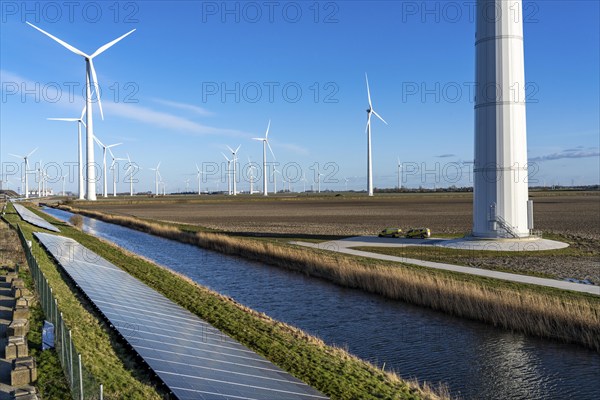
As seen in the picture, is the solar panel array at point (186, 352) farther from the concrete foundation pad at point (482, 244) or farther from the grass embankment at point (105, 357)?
the concrete foundation pad at point (482, 244)

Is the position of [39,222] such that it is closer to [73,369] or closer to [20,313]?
[20,313]

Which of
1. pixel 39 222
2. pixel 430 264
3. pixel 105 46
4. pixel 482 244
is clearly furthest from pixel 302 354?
pixel 105 46

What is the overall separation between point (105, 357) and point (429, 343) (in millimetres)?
11601

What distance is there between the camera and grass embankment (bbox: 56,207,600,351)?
20.4 meters

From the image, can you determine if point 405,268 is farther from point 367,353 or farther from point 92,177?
point 92,177

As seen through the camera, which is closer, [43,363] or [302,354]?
[43,363]

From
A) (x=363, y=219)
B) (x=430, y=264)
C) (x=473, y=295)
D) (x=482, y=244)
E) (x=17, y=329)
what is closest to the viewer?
(x=17, y=329)

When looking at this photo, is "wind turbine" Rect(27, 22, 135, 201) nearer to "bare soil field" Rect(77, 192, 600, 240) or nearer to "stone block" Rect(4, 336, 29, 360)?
"bare soil field" Rect(77, 192, 600, 240)

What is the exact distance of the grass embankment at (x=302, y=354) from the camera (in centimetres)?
1414

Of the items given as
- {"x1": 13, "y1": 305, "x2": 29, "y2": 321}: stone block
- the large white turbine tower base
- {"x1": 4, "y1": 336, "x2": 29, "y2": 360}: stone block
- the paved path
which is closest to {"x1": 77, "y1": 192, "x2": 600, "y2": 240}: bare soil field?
the paved path

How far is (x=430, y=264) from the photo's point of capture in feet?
114

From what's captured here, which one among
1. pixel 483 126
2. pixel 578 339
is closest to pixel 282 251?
pixel 483 126

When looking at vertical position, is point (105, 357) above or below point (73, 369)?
below

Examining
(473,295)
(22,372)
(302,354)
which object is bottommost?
(302,354)
